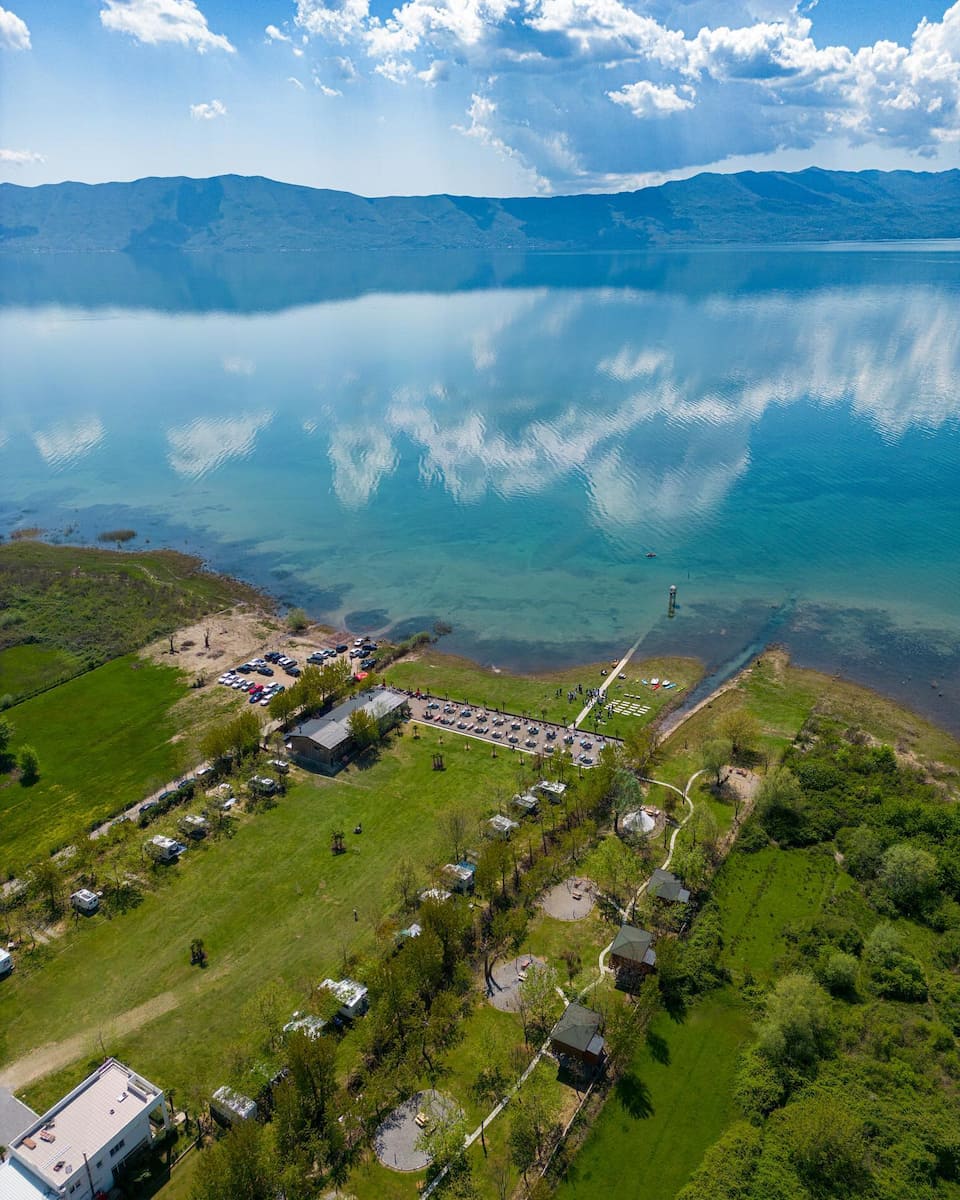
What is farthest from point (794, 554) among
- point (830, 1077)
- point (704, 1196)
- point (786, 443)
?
point (704, 1196)

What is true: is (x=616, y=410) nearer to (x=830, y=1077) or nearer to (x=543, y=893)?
(x=543, y=893)

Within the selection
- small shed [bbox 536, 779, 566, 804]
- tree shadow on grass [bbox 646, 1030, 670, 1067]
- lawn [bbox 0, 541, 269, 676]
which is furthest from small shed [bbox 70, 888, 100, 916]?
lawn [bbox 0, 541, 269, 676]

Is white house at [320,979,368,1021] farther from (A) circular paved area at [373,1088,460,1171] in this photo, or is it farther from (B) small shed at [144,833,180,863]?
(B) small shed at [144,833,180,863]

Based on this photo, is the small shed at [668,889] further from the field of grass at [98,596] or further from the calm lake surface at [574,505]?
the field of grass at [98,596]

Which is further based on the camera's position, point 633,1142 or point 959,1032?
point 959,1032

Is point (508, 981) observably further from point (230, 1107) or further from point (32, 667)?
point (32, 667)

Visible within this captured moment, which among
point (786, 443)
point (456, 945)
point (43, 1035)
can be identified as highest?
point (786, 443)

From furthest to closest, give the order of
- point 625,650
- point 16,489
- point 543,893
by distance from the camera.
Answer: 1. point 16,489
2. point 625,650
3. point 543,893

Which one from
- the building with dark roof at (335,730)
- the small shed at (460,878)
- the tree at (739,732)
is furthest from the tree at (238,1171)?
the tree at (739,732)
